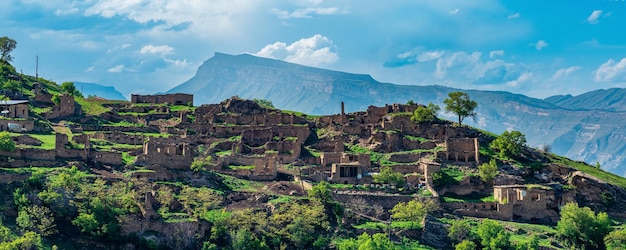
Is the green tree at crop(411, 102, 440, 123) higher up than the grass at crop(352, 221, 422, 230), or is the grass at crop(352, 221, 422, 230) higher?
the green tree at crop(411, 102, 440, 123)

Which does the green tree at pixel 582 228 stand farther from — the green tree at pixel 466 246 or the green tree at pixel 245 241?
the green tree at pixel 245 241

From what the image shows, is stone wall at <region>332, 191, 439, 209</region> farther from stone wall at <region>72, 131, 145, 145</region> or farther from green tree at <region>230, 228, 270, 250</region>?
stone wall at <region>72, 131, 145, 145</region>

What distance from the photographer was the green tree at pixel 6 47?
131738mm

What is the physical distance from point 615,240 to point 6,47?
9548 centimetres

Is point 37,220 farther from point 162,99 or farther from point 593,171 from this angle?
point 593,171

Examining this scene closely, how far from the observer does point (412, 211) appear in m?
83.9

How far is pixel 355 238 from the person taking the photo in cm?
7938

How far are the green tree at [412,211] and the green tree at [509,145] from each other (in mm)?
18690

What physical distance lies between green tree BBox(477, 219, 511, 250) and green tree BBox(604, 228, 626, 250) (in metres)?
10.4

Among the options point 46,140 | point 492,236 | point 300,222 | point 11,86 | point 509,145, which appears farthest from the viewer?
point 11,86

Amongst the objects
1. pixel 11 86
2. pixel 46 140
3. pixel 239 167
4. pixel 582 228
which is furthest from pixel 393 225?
pixel 11 86

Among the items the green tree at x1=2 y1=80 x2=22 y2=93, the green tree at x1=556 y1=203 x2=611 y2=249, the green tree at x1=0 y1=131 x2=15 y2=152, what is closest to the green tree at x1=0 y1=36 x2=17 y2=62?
the green tree at x1=2 y1=80 x2=22 y2=93

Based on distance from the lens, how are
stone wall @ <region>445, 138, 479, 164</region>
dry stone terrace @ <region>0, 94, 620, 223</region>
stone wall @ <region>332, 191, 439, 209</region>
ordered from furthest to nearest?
stone wall @ <region>445, 138, 479, 164</region> → stone wall @ <region>332, 191, 439, 209</region> → dry stone terrace @ <region>0, 94, 620, 223</region>

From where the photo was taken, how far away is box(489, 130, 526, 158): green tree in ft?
333
